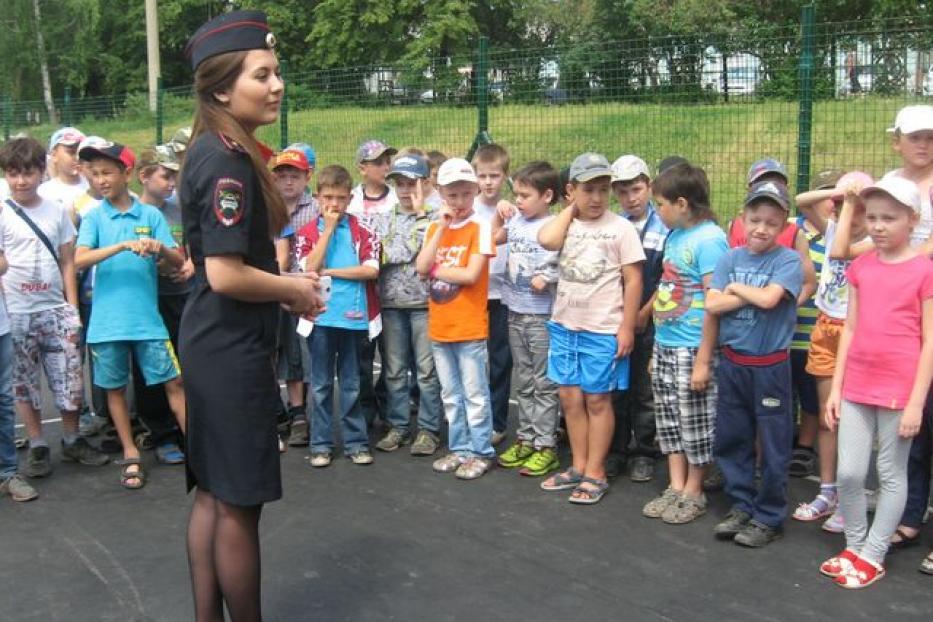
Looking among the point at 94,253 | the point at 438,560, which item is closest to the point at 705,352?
the point at 438,560


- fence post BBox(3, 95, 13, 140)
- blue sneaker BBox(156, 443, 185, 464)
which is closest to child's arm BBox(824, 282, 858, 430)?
blue sneaker BBox(156, 443, 185, 464)

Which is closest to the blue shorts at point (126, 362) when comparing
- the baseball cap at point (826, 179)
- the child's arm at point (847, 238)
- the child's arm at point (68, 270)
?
the child's arm at point (68, 270)

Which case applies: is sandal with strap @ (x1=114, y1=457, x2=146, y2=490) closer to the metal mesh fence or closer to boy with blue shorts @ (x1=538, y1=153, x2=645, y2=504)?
boy with blue shorts @ (x1=538, y1=153, x2=645, y2=504)

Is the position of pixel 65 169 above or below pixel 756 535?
above

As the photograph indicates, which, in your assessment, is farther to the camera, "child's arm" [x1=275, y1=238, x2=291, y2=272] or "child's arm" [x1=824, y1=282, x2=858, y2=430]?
"child's arm" [x1=275, y1=238, x2=291, y2=272]

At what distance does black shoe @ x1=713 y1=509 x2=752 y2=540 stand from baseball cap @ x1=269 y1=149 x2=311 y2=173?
128 inches

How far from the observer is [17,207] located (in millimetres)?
5566

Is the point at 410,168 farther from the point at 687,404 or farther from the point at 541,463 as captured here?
the point at 687,404

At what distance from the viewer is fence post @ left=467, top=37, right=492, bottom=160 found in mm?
8469

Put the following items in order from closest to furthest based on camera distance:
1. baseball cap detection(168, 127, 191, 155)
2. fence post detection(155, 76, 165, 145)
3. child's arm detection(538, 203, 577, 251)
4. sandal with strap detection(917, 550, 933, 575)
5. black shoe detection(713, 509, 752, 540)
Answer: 1. sandal with strap detection(917, 550, 933, 575)
2. black shoe detection(713, 509, 752, 540)
3. child's arm detection(538, 203, 577, 251)
4. baseball cap detection(168, 127, 191, 155)
5. fence post detection(155, 76, 165, 145)

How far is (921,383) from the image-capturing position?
12.9ft

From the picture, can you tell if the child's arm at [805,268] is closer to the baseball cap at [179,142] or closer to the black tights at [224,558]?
the black tights at [224,558]

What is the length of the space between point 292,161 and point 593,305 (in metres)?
2.16

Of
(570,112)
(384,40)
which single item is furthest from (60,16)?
(570,112)
